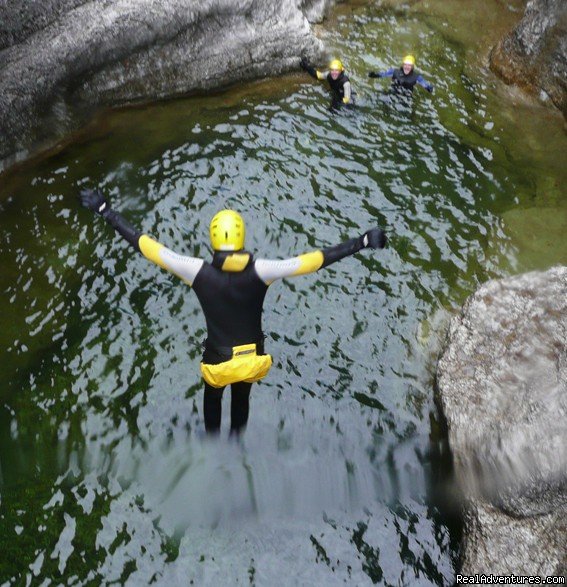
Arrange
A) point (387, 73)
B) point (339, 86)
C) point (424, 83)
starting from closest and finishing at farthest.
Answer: point (339, 86), point (424, 83), point (387, 73)

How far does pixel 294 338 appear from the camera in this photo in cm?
859

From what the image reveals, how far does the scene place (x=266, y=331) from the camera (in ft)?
28.4

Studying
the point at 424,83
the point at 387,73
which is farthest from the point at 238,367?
the point at 387,73

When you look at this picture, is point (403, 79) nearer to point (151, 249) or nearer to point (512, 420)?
point (512, 420)

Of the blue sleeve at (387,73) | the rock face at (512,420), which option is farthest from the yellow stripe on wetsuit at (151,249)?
the blue sleeve at (387,73)

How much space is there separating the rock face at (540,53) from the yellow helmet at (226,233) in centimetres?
1262

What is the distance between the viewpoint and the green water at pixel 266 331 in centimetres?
638

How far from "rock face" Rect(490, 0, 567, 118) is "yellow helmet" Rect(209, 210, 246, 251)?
12.6m

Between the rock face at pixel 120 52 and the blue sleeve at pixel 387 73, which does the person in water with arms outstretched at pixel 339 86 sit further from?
the rock face at pixel 120 52

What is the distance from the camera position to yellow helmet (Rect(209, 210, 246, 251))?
5.88 meters

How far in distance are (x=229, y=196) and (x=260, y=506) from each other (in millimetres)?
6354

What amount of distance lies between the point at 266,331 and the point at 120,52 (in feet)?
26.3

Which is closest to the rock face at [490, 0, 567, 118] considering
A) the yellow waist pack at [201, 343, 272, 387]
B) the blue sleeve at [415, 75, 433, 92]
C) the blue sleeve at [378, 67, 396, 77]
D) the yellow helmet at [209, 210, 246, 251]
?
the blue sleeve at [415, 75, 433, 92]

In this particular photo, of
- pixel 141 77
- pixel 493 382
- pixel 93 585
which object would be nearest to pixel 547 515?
pixel 493 382
